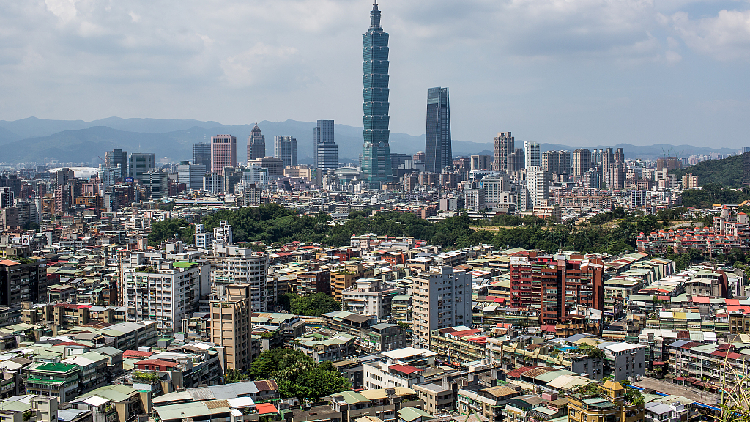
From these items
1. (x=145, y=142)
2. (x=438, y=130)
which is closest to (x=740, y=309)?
(x=438, y=130)

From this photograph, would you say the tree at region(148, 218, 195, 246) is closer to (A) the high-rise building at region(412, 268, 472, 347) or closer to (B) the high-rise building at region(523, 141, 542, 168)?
(A) the high-rise building at region(412, 268, 472, 347)

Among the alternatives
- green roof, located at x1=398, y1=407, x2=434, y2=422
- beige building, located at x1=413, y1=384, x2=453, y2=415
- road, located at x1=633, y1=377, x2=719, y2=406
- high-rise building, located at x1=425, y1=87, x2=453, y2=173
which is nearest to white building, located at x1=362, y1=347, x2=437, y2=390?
beige building, located at x1=413, y1=384, x2=453, y2=415

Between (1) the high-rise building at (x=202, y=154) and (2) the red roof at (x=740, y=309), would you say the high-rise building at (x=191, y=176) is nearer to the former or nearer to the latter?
(1) the high-rise building at (x=202, y=154)

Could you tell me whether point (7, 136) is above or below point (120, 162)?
above

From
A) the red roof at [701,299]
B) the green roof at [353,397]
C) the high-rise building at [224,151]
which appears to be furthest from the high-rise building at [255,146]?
the green roof at [353,397]

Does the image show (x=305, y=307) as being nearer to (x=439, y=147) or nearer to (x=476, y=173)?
(x=476, y=173)

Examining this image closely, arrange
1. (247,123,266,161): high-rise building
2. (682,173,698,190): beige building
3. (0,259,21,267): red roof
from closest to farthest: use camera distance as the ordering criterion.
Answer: (0,259,21,267): red roof, (682,173,698,190): beige building, (247,123,266,161): high-rise building

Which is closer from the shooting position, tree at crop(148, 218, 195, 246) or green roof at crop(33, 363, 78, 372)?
green roof at crop(33, 363, 78, 372)

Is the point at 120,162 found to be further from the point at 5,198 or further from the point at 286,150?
the point at 286,150
